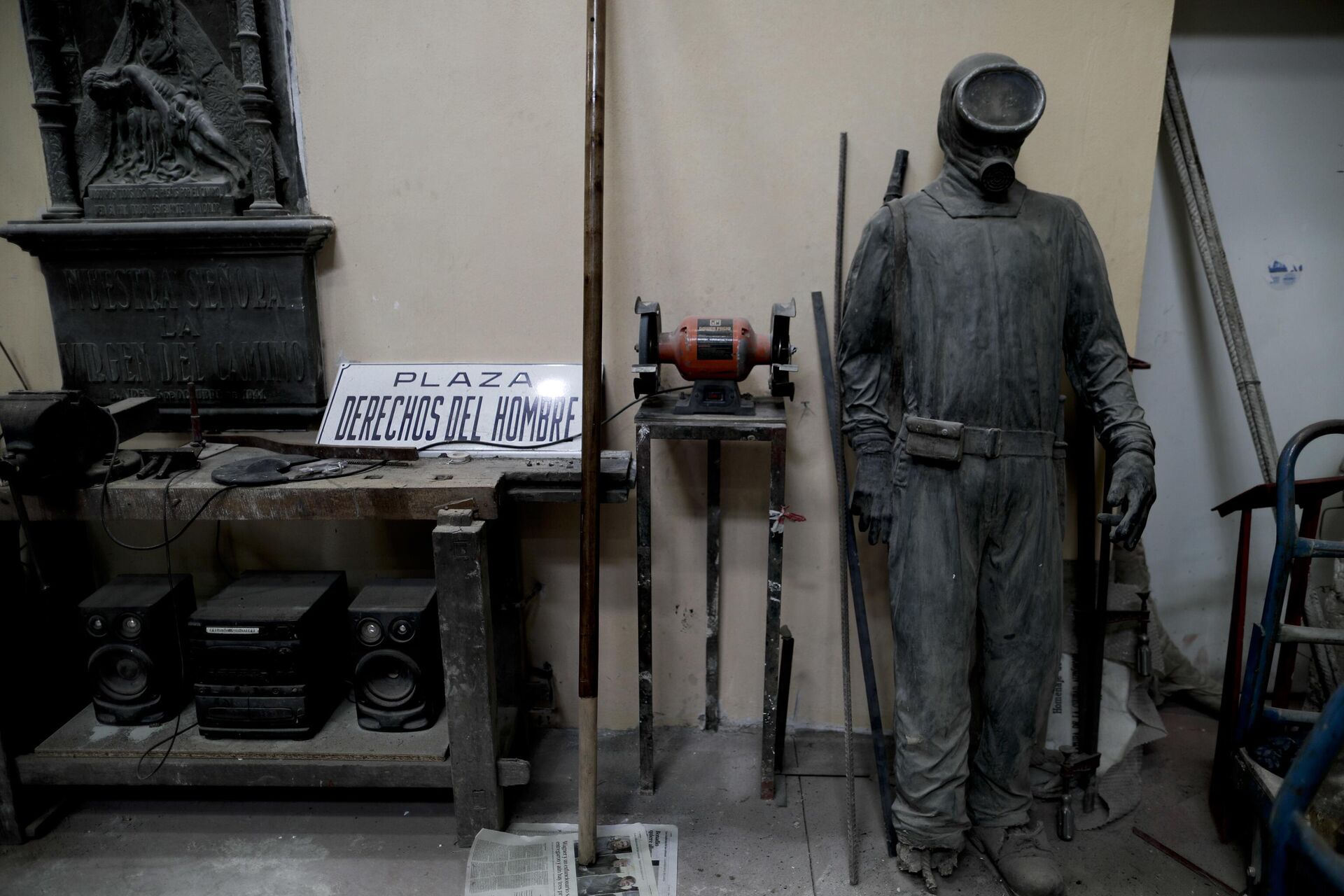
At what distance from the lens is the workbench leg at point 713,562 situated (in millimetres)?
2092

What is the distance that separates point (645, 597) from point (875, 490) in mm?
636

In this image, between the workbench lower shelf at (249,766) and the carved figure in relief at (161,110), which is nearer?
the workbench lower shelf at (249,766)

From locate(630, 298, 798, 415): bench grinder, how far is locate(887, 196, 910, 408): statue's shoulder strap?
0.23 metres

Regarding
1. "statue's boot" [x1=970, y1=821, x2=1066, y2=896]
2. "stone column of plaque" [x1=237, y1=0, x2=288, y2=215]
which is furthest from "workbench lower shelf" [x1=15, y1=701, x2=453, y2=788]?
"stone column of plaque" [x1=237, y1=0, x2=288, y2=215]

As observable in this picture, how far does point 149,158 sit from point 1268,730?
10.0ft

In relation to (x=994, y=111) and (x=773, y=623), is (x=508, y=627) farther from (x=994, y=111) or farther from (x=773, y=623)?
(x=994, y=111)

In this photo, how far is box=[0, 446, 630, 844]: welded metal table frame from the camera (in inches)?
69.1

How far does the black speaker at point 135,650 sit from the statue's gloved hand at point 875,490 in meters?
1.78

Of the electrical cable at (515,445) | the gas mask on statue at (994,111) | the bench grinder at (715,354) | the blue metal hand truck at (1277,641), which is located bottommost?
the blue metal hand truck at (1277,641)

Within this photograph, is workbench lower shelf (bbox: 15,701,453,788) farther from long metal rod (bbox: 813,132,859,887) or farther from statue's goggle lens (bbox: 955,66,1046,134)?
statue's goggle lens (bbox: 955,66,1046,134)

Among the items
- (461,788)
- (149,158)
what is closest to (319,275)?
(149,158)

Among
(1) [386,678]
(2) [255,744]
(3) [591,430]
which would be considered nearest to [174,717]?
(2) [255,744]

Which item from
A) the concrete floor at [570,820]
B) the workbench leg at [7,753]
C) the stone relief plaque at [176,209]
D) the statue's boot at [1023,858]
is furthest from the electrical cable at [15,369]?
the statue's boot at [1023,858]

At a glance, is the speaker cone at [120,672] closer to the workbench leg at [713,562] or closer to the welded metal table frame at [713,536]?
the welded metal table frame at [713,536]
